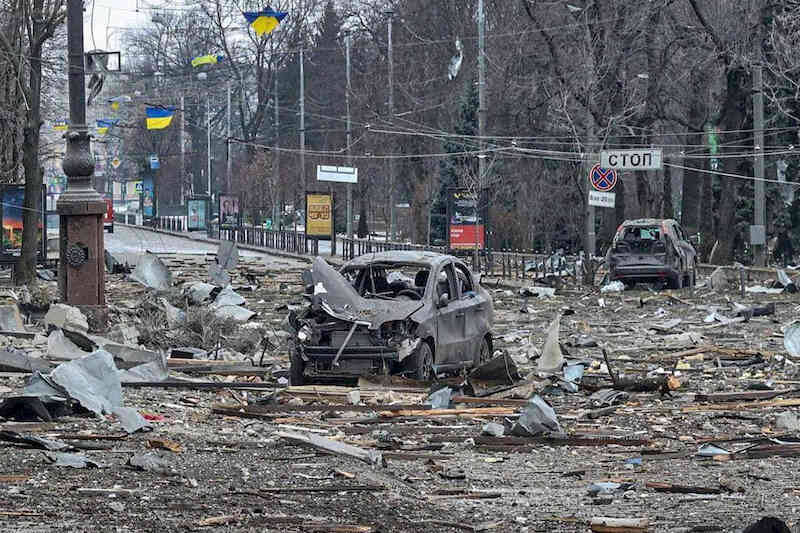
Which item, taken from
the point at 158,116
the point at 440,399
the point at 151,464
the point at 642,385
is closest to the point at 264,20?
the point at 158,116

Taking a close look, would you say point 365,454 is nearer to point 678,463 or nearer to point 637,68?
point 678,463

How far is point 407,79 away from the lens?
240ft

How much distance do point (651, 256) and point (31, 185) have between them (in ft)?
54.0

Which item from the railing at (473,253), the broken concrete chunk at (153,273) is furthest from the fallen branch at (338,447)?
the railing at (473,253)

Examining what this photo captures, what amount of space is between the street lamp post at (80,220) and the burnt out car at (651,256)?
19.3 m

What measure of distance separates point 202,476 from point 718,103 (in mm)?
57001

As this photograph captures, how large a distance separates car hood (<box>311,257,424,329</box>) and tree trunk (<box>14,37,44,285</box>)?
20.7 meters

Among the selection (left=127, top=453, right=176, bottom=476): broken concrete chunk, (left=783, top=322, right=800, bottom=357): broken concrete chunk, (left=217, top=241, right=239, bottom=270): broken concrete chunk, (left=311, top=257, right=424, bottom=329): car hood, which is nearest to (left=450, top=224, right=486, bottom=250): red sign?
(left=217, top=241, right=239, bottom=270): broken concrete chunk

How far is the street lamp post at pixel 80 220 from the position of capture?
19.5m

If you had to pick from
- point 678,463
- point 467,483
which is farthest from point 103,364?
point 678,463

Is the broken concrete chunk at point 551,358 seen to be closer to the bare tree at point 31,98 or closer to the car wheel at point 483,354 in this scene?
the car wheel at point 483,354

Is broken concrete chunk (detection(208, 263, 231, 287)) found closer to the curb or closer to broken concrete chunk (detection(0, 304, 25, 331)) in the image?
broken concrete chunk (detection(0, 304, 25, 331))

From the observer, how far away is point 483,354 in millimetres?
18203

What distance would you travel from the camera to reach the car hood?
16.0 metres
